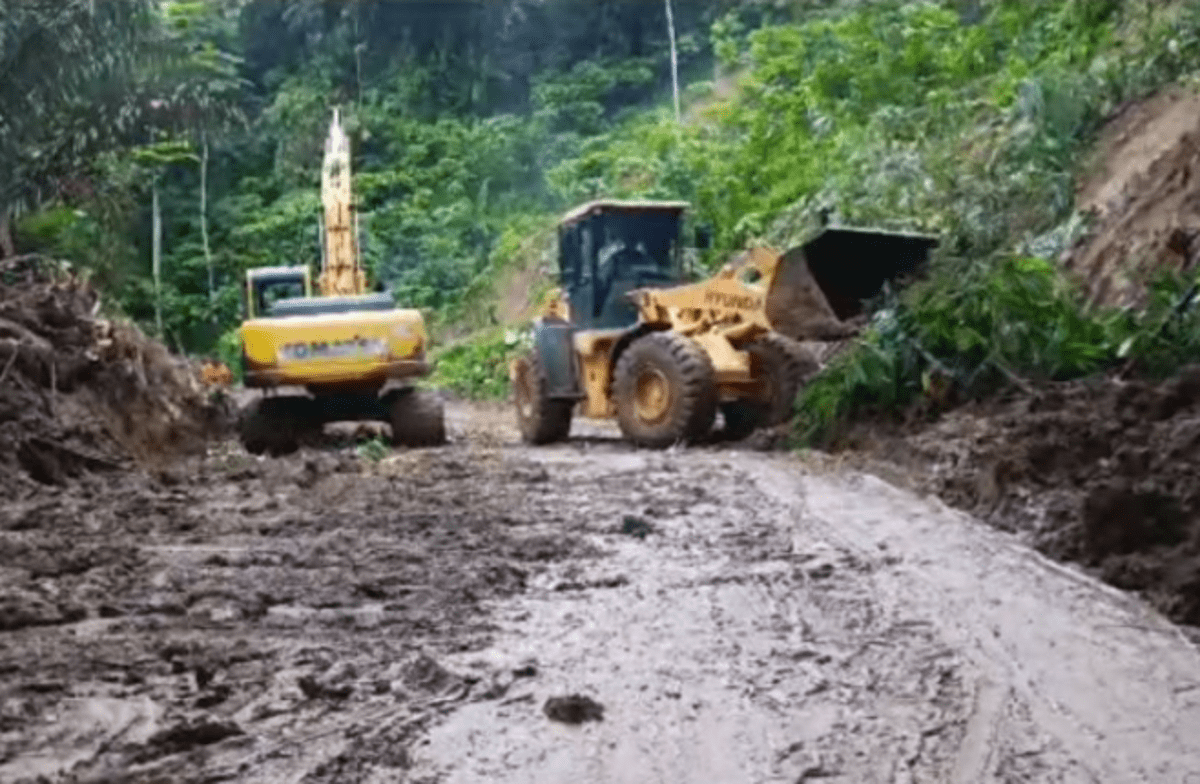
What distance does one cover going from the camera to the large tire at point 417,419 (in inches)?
632

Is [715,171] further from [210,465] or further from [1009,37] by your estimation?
[210,465]

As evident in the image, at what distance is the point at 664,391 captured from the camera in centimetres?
1416

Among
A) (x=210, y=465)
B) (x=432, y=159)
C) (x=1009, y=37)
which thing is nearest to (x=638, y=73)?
(x=432, y=159)

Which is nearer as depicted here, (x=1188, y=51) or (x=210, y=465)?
(x=210, y=465)

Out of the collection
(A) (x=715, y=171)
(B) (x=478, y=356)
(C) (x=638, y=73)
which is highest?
(C) (x=638, y=73)

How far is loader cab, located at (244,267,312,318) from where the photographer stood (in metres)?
18.3

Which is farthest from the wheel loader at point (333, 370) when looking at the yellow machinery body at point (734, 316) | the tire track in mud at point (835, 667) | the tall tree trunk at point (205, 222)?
the tall tree trunk at point (205, 222)

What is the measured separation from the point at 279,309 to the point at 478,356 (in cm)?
1315

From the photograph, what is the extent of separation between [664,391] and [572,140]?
28.3m

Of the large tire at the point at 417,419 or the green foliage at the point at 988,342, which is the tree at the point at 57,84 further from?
the green foliage at the point at 988,342

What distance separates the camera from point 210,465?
45.2ft

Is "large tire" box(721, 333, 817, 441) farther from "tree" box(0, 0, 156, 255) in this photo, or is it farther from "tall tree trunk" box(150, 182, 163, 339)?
"tall tree trunk" box(150, 182, 163, 339)

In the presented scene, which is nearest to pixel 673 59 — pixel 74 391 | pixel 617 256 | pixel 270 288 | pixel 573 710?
pixel 270 288

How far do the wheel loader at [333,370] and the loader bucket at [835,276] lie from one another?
3765 millimetres
